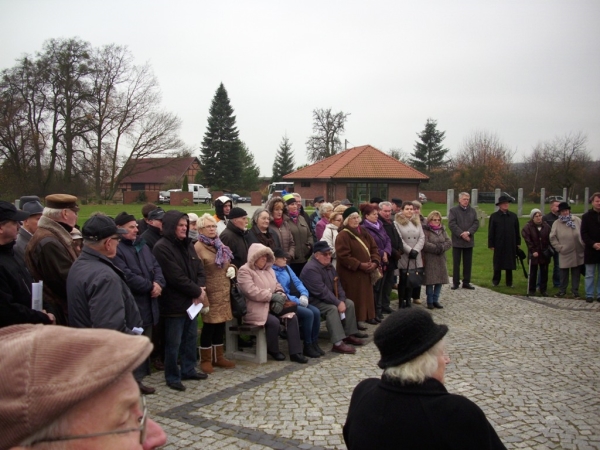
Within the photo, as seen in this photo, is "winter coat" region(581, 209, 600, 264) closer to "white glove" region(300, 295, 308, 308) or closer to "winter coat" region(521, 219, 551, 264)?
"winter coat" region(521, 219, 551, 264)

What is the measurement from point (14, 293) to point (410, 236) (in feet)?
25.3

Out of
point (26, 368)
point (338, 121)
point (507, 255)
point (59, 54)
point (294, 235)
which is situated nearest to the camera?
point (26, 368)

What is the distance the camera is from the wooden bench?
7.52 metres

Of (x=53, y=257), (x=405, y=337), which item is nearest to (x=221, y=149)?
(x=53, y=257)

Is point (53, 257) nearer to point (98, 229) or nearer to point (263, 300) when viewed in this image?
point (98, 229)

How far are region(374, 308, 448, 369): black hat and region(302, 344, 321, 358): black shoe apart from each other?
16.5ft

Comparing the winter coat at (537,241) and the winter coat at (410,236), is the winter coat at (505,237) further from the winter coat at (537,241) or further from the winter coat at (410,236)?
the winter coat at (410,236)

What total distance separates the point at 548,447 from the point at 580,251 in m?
8.31

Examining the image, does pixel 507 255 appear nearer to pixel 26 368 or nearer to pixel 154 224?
pixel 154 224

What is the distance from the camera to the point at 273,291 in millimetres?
7816

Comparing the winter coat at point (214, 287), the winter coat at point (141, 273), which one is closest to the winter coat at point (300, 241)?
the winter coat at point (214, 287)

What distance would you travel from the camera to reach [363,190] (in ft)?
142

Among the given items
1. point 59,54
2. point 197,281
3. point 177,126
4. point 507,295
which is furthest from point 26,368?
point 177,126

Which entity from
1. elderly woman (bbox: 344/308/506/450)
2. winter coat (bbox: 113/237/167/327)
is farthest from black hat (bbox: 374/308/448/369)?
winter coat (bbox: 113/237/167/327)
